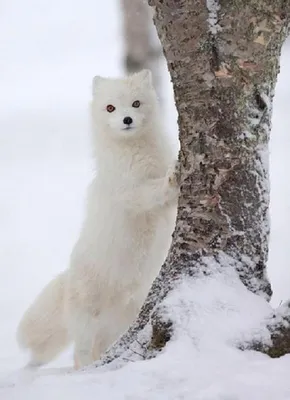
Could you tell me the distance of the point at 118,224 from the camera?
408cm

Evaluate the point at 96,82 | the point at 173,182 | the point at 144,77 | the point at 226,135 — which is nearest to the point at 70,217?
the point at 96,82

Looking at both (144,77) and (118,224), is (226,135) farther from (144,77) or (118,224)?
(144,77)

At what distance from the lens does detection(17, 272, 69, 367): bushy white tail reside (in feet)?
14.5

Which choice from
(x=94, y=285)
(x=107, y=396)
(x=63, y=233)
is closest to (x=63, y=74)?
(x=63, y=233)

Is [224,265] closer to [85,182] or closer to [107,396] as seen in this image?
[107,396]

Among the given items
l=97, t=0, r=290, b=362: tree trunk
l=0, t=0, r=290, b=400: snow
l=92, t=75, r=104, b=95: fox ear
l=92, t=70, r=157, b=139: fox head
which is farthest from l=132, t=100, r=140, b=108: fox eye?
l=0, t=0, r=290, b=400: snow

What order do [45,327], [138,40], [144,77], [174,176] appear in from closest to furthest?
[174,176], [144,77], [45,327], [138,40]

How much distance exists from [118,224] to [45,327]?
0.83m

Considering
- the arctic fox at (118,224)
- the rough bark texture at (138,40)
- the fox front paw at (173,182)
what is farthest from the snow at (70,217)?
the fox front paw at (173,182)

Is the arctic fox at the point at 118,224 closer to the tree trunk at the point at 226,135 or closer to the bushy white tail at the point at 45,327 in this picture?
the bushy white tail at the point at 45,327

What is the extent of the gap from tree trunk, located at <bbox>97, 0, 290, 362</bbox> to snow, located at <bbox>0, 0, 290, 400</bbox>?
0.15 meters

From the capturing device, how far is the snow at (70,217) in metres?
2.23

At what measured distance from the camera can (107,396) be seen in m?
2.15

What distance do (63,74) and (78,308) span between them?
25.6 feet
